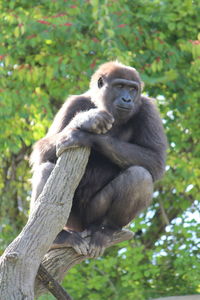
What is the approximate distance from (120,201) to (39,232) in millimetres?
1283

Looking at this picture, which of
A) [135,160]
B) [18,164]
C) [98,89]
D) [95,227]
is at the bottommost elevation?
[18,164]

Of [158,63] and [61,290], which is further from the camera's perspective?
[158,63]

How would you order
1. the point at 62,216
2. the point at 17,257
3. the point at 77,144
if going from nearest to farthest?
the point at 17,257 < the point at 62,216 < the point at 77,144

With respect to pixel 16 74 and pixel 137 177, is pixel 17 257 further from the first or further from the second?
pixel 16 74

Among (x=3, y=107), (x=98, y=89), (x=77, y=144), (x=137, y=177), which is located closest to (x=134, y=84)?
(x=98, y=89)

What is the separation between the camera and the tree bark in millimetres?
3531

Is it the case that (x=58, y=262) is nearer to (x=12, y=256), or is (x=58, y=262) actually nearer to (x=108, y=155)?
(x=12, y=256)

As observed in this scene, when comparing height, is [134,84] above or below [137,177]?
above

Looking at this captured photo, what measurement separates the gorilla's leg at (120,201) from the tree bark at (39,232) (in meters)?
0.82

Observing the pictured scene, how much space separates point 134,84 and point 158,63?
2.83m

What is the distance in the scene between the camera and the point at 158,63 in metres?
8.07

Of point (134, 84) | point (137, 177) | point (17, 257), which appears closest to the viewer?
point (17, 257)

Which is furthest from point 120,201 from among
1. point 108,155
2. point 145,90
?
point 145,90

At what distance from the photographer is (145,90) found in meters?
8.73
